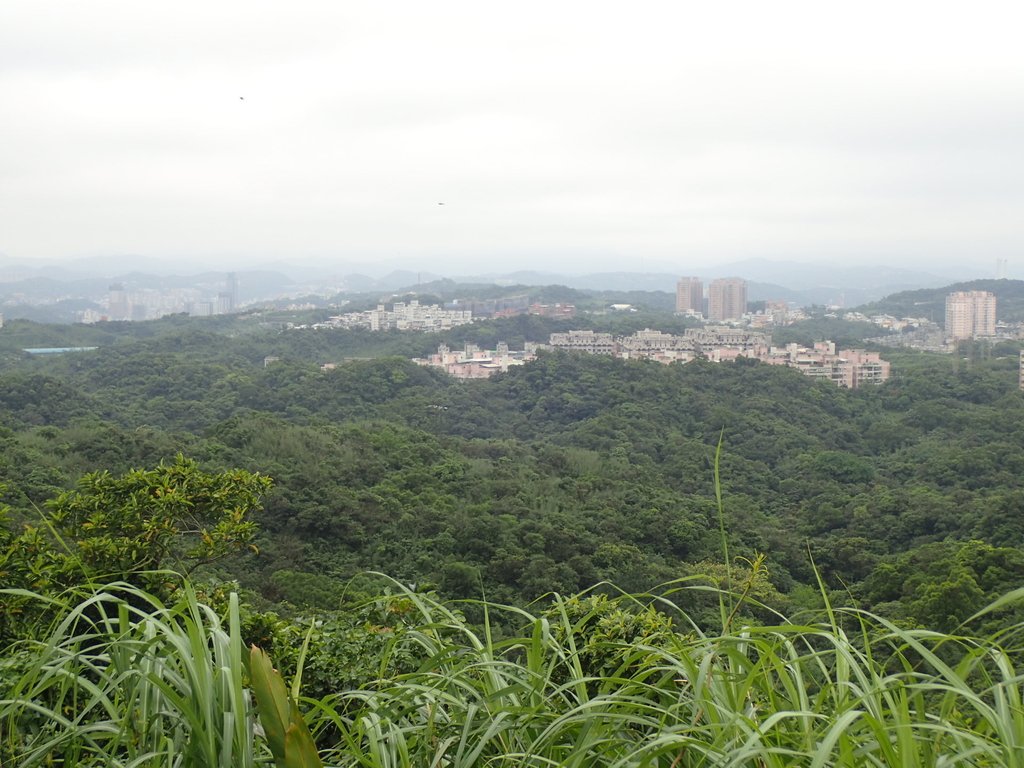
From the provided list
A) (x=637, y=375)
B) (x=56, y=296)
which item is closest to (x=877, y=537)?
(x=637, y=375)

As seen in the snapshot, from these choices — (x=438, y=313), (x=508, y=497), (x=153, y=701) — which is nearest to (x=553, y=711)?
(x=153, y=701)

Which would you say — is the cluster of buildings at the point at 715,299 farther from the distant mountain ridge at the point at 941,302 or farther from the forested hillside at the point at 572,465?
the forested hillside at the point at 572,465

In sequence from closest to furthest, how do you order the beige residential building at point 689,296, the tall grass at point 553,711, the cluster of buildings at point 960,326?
1. the tall grass at point 553,711
2. the cluster of buildings at point 960,326
3. the beige residential building at point 689,296

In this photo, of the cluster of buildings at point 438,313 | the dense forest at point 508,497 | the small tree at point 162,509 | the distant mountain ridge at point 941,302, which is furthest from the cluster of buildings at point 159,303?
the small tree at point 162,509

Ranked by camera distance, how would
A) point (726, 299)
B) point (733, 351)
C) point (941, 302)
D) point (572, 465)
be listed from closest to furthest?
1. point (572, 465)
2. point (733, 351)
3. point (941, 302)
4. point (726, 299)

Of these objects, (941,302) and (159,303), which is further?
(159,303)

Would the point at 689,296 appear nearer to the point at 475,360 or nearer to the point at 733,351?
the point at 733,351

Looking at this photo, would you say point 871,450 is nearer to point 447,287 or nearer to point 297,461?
point 297,461
